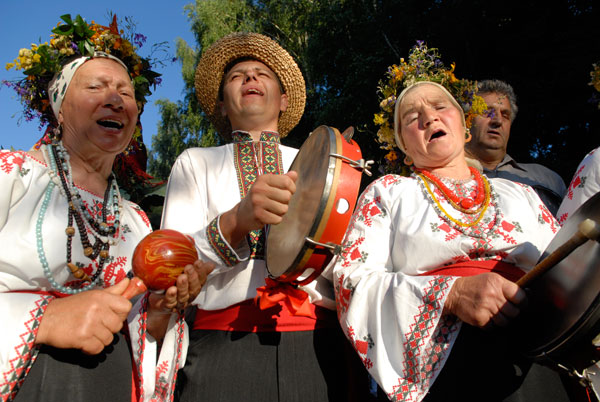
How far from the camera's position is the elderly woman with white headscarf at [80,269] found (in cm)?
155

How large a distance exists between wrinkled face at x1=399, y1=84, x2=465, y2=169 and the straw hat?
2.84 ft

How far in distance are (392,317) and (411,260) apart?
0.28m

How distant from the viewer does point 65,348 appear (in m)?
1.62

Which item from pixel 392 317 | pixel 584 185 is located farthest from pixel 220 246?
pixel 584 185

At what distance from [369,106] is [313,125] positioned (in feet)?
12.4

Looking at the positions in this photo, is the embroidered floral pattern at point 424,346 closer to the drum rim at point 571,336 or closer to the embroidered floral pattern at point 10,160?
the drum rim at point 571,336

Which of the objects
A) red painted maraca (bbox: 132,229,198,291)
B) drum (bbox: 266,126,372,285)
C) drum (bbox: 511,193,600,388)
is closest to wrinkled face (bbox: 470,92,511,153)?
drum (bbox: 511,193,600,388)

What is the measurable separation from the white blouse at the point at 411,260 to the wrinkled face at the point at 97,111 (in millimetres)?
1257

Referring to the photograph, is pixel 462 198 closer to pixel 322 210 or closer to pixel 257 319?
pixel 322 210

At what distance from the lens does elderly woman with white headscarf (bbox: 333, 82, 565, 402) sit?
1.74m

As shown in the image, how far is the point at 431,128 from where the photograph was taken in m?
2.42

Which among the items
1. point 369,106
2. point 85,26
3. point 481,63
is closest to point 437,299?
point 85,26

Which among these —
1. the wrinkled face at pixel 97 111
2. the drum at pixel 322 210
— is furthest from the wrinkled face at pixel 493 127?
the wrinkled face at pixel 97 111

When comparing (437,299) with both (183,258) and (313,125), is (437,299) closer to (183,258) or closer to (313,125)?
(183,258)
